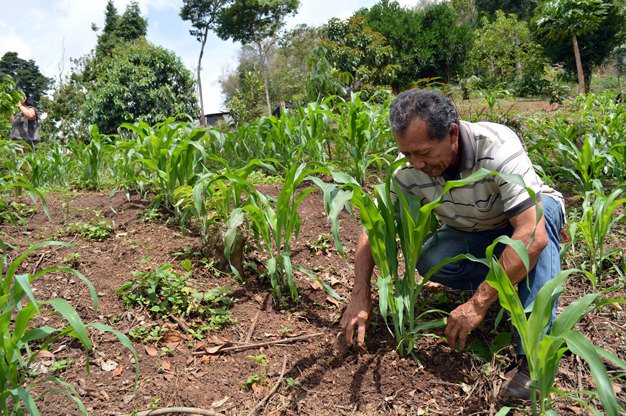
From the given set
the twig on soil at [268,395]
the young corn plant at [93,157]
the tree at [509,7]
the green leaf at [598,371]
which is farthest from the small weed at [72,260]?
the tree at [509,7]

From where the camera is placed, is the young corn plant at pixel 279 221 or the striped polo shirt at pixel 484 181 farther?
the young corn plant at pixel 279 221

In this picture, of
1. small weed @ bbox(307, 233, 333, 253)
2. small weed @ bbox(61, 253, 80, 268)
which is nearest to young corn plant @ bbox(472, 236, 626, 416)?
small weed @ bbox(307, 233, 333, 253)

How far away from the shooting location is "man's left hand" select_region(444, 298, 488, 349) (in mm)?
1533

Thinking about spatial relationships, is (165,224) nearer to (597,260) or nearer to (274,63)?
(597,260)

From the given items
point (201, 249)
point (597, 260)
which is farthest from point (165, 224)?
point (597, 260)

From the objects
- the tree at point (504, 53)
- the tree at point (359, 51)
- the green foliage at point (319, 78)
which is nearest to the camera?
the green foliage at point (319, 78)

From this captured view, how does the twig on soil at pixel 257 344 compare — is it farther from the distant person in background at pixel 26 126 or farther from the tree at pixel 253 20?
the tree at pixel 253 20

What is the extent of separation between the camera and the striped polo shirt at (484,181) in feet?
5.23

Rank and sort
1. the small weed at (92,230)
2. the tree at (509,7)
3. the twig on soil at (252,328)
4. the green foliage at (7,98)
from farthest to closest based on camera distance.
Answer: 1. the tree at (509,7)
2. the green foliage at (7,98)
3. the small weed at (92,230)
4. the twig on soil at (252,328)

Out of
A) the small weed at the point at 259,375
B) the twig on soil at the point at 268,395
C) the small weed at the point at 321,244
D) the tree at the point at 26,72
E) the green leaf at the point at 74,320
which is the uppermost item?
the tree at the point at 26,72

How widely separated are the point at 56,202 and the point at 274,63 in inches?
1067

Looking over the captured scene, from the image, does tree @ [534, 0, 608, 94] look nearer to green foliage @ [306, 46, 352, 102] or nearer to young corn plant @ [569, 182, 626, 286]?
green foliage @ [306, 46, 352, 102]

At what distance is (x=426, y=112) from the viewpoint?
58.9 inches

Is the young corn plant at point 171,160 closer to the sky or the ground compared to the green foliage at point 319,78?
closer to the ground
